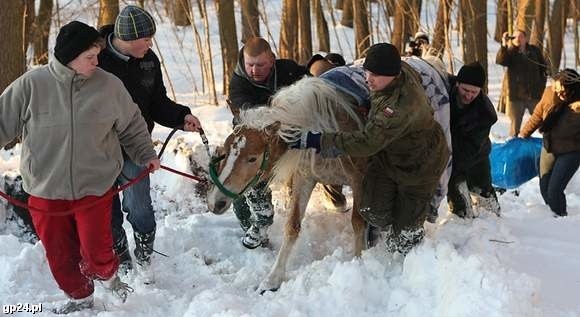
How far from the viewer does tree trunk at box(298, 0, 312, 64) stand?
1202cm

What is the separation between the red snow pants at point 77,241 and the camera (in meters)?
3.24

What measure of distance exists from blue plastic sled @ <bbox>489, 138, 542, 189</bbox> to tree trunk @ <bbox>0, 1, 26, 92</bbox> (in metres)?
5.33

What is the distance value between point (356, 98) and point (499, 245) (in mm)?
1390

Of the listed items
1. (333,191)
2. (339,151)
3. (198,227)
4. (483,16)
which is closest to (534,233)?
(333,191)

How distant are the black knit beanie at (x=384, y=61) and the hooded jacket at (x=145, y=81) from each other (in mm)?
1332

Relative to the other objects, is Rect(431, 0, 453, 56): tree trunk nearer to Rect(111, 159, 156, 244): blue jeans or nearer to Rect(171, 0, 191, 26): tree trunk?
Rect(111, 159, 156, 244): blue jeans

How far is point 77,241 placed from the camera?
11.2 feet

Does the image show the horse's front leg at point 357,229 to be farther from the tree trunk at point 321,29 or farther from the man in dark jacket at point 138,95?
the tree trunk at point 321,29

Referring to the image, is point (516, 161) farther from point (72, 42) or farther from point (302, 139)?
point (72, 42)

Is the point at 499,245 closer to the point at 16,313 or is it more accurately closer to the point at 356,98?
the point at 356,98

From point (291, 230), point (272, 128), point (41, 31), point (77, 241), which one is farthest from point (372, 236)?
point (41, 31)

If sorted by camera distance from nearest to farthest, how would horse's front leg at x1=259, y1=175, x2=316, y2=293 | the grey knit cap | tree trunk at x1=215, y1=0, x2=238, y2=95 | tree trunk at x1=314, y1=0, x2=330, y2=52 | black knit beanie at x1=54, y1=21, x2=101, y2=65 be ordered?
black knit beanie at x1=54, y1=21, x2=101, y2=65 < the grey knit cap < horse's front leg at x1=259, y1=175, x2=316, y2=293 < tree trunk at x1=215, y1=0, x2=238, y2=95 < tree trunk at x1=314, y1=0, x2=330, y2=52

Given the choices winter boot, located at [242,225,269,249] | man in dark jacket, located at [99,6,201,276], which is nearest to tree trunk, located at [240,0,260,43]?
winter boot, located at [242,225,269,249]

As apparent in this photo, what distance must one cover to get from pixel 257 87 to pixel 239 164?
902 mm
